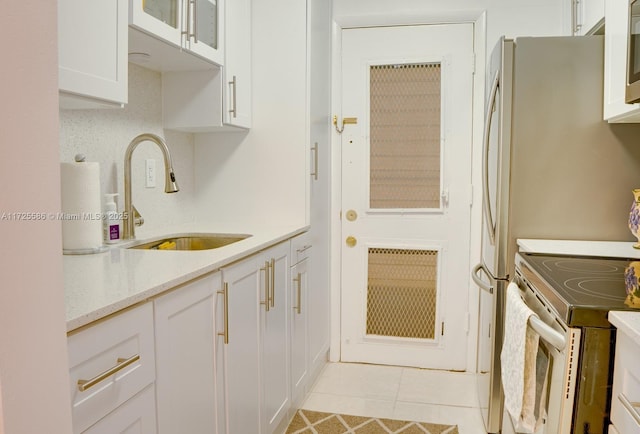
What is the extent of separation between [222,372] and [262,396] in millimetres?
424

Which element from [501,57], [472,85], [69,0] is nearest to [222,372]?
[69,0]

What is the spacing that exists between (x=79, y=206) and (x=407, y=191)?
1.88 meters

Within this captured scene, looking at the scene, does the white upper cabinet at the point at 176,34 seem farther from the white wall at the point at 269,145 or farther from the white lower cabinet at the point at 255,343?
the white lower cabinet at the point at 255,343

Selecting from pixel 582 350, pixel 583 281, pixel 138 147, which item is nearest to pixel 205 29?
pixel 138 147

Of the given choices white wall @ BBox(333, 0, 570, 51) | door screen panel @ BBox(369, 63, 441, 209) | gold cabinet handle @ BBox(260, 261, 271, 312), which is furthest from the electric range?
white wall @ BBox(333, 0, 570, 51)

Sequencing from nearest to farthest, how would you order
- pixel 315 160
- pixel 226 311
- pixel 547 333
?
pixel 547 333, pixel 226 311, pixel 315 160

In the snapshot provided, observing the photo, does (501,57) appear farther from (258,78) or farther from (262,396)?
(262,396)

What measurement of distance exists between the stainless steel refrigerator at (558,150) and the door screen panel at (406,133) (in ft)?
2.74

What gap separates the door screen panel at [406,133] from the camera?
9.88 ft

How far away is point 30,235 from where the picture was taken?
68cm

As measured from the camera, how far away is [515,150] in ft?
7.06

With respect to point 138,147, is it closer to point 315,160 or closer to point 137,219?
point 137,219

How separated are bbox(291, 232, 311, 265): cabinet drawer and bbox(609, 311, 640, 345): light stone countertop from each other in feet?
4.85

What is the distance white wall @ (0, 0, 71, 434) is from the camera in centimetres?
64
